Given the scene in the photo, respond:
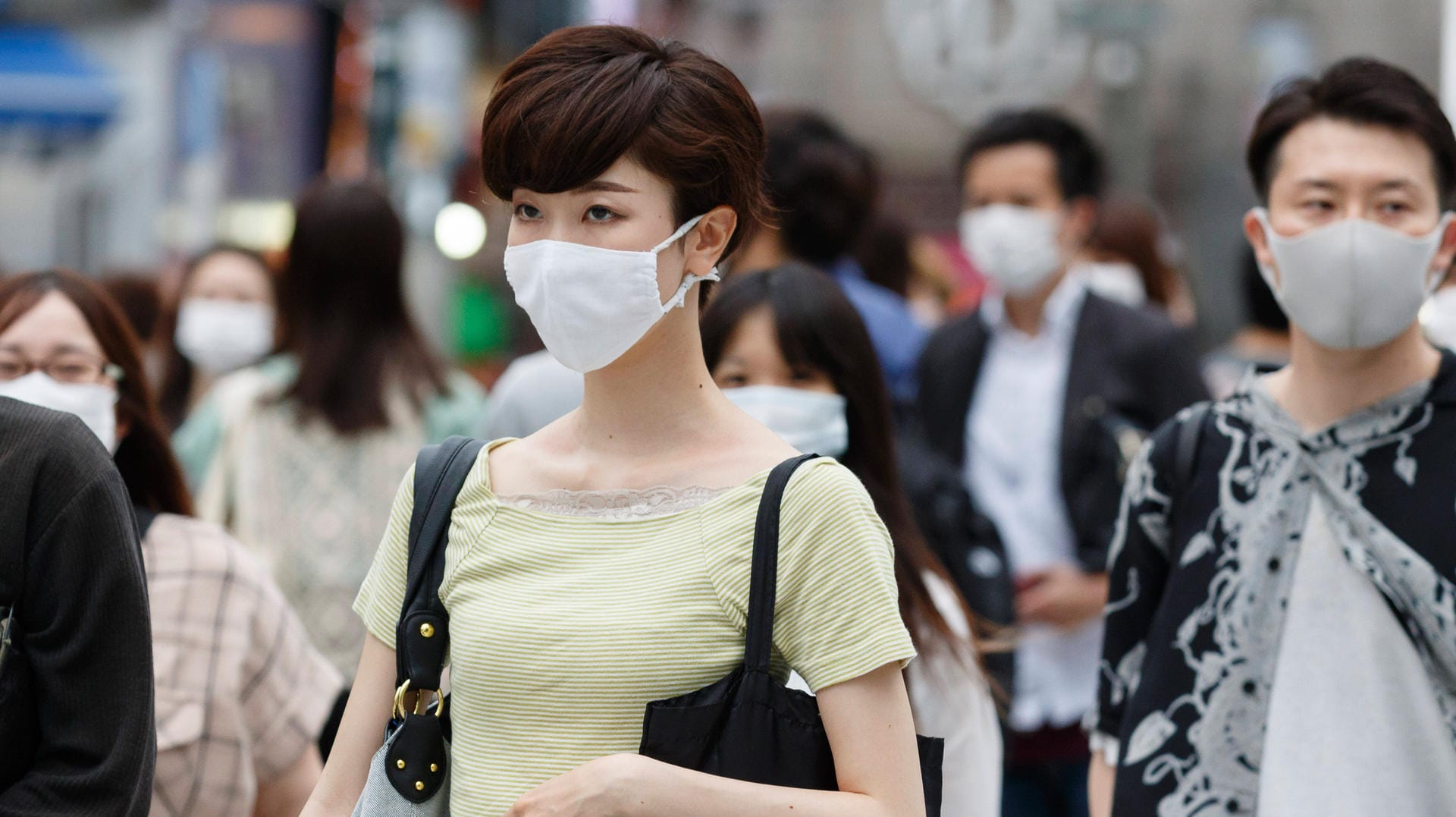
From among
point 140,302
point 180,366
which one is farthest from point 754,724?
point 140,302

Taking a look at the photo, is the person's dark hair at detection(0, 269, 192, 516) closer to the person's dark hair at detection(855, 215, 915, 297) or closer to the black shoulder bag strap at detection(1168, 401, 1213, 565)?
the black shoulder bag strap at detection(1168, 401, 1213, 565)

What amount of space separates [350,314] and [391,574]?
2.73 meters

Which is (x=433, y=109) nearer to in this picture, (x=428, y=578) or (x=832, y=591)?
(x=428, y=578)

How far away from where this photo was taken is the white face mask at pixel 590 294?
2.31 m

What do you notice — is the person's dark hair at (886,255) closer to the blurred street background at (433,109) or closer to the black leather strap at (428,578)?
the black leather strap at (428,578)

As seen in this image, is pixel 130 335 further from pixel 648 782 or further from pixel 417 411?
pixel 648 782

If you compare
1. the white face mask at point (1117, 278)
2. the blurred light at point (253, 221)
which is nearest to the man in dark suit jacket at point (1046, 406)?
the white face mask at point (1117, 278)

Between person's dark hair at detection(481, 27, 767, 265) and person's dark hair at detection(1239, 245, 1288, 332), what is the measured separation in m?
3.82

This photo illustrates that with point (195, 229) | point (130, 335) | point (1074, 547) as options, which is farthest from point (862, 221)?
point (195, 229)

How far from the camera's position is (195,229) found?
15.1 meters

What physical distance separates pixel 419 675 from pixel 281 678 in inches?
57.2

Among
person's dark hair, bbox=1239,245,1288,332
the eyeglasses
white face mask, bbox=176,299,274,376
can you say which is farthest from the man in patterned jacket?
white face mask, bbox=176,299,274,376

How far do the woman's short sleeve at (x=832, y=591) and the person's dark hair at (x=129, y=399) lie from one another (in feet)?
6.30

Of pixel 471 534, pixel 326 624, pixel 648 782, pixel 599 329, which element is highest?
pixel 599 329
